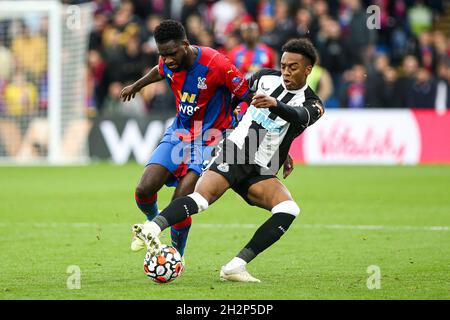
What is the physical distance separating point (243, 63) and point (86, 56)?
313 inches

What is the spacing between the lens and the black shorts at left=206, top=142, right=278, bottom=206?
7.81 meters

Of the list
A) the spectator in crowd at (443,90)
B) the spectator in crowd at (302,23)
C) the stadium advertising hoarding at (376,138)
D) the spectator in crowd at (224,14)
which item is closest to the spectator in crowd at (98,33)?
the spectator in crowd at (224,14)

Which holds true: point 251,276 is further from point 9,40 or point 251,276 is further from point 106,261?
point 9,40

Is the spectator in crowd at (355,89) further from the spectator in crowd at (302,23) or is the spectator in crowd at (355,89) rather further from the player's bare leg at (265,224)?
the player's bare leg at (265,224)

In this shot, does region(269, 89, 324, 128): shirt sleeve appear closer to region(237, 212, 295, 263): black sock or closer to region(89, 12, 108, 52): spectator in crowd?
region(237, 212, 295, 263): black sock

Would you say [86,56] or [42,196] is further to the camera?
[86,56]

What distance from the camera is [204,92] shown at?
848 cm

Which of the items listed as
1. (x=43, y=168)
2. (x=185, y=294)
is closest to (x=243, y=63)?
(x=43, y=168)

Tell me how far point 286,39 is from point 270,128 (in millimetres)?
12787

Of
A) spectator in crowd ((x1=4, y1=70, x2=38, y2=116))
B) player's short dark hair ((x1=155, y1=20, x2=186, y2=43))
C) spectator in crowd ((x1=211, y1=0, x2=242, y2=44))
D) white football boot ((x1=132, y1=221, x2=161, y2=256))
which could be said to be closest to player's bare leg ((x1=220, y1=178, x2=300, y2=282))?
white football boot ((x1=132, y1=221, x2=161, y2=256))

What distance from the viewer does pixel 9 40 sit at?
20.7 meters

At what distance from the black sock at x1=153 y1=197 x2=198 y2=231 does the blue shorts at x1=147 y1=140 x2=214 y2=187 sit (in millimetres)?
988

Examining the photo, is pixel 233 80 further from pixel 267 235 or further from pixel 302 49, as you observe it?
pixel 267 235

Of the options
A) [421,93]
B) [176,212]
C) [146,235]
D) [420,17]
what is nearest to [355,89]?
[421,93]
